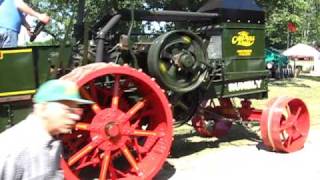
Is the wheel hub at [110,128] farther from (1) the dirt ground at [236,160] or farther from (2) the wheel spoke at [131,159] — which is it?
(1) the dirt ground at [236,160]

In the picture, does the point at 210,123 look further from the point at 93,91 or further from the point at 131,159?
the point at 93,91

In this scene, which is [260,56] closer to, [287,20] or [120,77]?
[120,77]

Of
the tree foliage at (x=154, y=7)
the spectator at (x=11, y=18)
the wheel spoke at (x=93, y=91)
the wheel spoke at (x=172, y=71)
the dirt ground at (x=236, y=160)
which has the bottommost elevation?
the dirt ground at (x=236, y=160)

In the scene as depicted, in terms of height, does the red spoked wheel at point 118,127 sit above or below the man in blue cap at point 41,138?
below

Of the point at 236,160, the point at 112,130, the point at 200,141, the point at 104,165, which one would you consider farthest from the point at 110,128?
the point at 200,141

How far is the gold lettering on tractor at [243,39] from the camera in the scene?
8375mm

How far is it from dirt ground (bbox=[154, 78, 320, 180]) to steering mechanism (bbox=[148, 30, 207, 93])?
1.03 meters

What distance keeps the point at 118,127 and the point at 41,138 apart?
3662 mm

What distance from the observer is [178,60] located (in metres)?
7.25

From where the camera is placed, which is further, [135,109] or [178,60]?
[178,60]

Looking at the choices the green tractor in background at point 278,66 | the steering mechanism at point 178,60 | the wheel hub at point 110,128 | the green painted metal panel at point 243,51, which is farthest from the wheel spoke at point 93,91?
the green tractor in background at point 278,66

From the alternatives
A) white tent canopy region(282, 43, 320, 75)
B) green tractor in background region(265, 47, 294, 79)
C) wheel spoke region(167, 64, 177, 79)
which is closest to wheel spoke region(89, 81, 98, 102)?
wheel spoke region(167, 64, 177, 79)

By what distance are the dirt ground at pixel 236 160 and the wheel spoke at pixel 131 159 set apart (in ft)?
2.10

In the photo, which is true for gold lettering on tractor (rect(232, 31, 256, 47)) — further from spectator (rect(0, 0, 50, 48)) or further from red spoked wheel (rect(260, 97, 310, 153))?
spectator (rect(0, 0, 50, 48))
